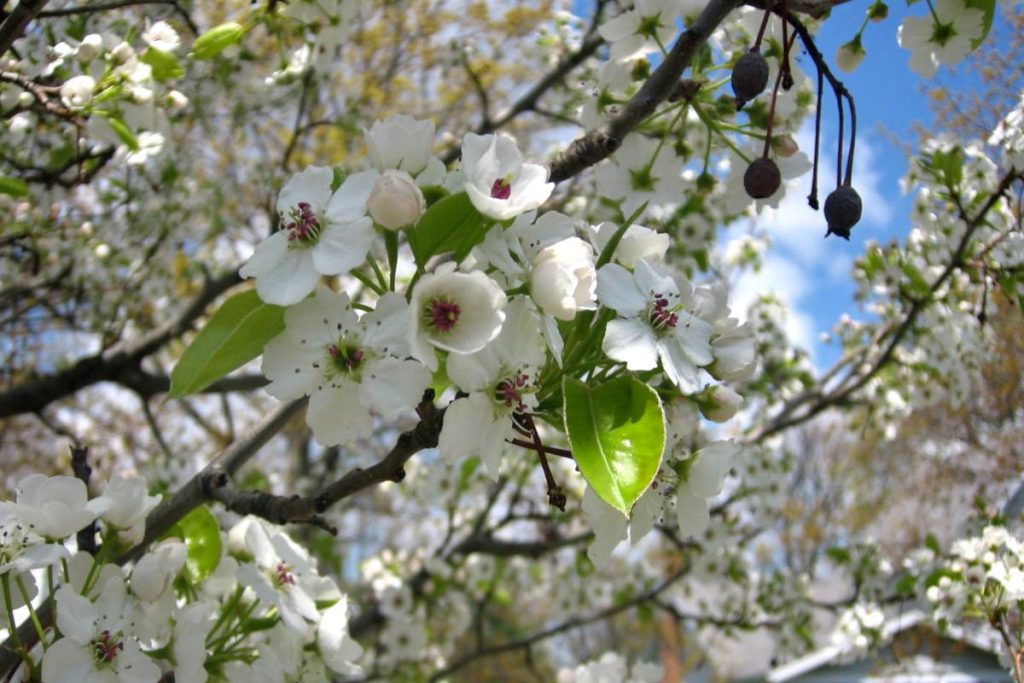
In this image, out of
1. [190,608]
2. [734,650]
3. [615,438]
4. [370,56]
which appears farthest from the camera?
[734,650]

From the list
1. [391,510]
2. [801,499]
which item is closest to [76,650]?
[391,510]

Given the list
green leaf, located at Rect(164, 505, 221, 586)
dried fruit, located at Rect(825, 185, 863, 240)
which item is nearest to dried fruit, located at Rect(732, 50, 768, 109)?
dried fruit, located at Rect(825, 185, 863, 240)

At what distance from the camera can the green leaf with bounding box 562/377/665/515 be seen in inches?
35.1

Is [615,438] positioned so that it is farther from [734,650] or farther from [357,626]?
[734,650]

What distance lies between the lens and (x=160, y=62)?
6.50ft

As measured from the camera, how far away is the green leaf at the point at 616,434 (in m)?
0.89

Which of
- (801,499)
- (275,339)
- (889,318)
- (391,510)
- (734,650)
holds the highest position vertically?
(275,339)

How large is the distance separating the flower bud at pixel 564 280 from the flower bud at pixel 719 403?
297 mm

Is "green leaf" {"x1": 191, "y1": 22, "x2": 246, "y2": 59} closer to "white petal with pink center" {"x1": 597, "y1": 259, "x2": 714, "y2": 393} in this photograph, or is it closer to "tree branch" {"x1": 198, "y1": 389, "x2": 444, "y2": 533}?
"tree branch" {"x1": 198, "y1": 389, "x2": 444, "y2": 533}

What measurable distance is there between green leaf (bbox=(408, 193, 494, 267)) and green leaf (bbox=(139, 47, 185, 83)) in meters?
1.30

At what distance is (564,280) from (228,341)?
41cm

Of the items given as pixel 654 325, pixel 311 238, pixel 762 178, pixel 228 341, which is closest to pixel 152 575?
pixel 228 341

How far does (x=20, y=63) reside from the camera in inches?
79.7

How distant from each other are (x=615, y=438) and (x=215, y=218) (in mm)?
4184
